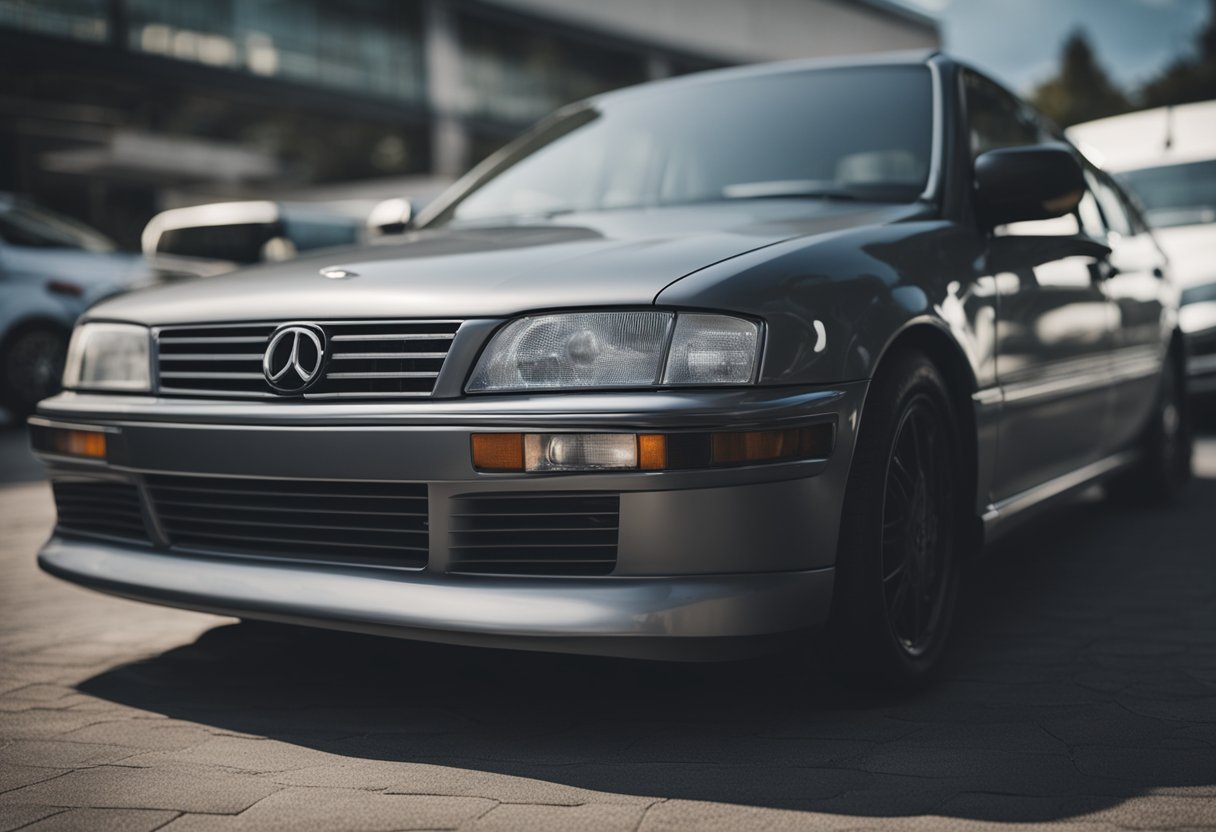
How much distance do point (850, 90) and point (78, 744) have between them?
270 centimetres

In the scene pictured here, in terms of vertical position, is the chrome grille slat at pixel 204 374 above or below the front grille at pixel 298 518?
above

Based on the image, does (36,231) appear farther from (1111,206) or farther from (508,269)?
(508,269)

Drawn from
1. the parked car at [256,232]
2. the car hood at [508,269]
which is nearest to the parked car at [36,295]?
the parked car at [256,232]

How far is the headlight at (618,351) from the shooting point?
254cm

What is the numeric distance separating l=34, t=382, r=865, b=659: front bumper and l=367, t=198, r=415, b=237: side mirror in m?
1.73

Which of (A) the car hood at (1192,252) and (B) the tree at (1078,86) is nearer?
(A) the car hood at (1192,252)

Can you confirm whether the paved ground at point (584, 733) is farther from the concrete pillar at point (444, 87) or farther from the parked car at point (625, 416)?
the concrete pillar at point (444, 87)

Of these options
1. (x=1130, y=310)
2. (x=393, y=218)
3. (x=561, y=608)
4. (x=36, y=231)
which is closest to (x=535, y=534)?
(x=561, y=608)

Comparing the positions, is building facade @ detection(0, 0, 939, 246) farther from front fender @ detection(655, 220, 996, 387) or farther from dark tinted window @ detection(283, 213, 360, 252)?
front fender @ detection(655, 220, 996, 387)

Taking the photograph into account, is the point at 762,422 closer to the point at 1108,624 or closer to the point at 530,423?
the point at 530,423

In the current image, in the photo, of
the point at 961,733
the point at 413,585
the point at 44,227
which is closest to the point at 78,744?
the point at 413,585

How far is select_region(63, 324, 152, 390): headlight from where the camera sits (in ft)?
10.4

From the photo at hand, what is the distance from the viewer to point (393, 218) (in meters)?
4.47

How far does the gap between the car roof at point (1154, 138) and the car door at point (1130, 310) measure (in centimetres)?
400
